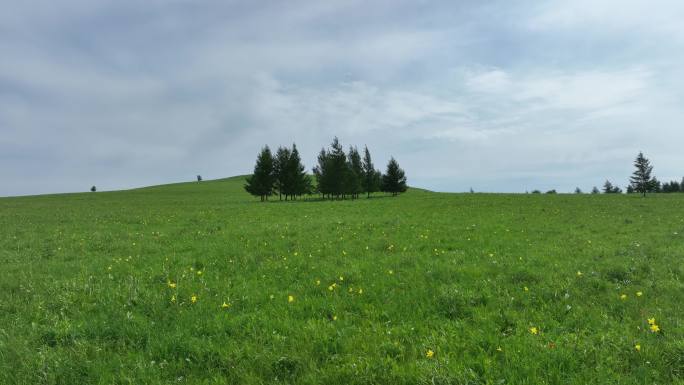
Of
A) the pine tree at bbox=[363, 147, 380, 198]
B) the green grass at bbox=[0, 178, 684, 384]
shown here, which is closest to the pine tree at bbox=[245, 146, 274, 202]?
the pine tree at bbox=[363, 147, 380, 198]

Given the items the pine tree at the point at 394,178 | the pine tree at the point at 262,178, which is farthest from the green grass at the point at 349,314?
the pine tree at the point at 394,178

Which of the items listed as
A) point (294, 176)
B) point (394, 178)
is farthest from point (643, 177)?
point (294, 176)

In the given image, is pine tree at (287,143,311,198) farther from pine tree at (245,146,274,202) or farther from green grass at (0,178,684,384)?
green grass at (0,178,684,384)

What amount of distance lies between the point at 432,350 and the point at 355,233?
10.4m

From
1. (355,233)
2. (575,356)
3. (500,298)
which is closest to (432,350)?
(575,356)

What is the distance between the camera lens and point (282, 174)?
63.0 metres

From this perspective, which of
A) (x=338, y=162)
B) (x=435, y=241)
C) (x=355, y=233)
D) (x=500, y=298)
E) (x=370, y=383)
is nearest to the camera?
(x=370, y=383)

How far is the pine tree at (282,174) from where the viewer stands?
6256 cm

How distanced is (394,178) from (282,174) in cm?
2294

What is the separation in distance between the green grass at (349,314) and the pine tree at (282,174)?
50.1 m

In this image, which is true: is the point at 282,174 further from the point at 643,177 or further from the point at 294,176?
the point at 643,177

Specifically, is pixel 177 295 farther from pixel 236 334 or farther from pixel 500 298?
pixel 500 298

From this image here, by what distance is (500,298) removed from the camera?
6.97 m

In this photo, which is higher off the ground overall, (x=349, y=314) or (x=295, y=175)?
(x=295, y=175)
